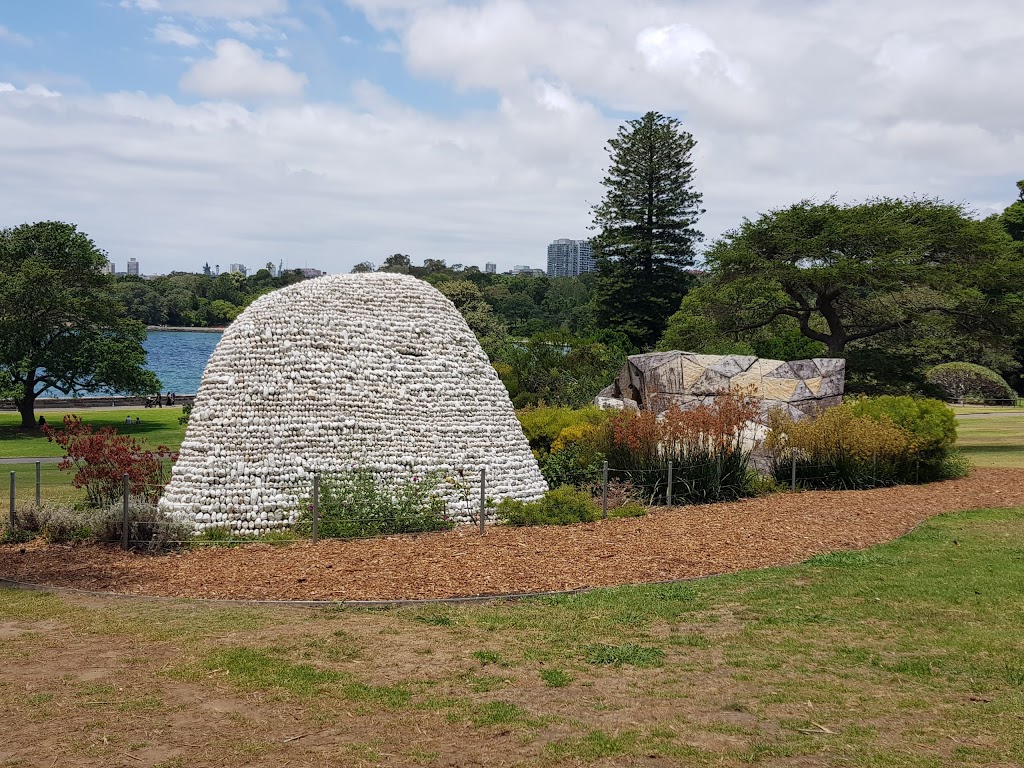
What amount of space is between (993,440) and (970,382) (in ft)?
77.5

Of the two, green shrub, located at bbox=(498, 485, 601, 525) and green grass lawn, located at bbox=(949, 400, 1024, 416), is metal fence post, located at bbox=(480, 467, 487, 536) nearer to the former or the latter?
green shrub, located at bbox=(498, 485, 601, 525)

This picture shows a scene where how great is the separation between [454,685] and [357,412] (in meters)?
7.19

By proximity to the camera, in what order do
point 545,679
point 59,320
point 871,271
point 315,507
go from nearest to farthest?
point 545,679 < point 315,507 < point 871,271 < point 59,320

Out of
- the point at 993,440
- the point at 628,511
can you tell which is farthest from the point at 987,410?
the point at 628,511

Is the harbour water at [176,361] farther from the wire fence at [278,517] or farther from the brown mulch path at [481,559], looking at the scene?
the brown mulch path at [481,559]

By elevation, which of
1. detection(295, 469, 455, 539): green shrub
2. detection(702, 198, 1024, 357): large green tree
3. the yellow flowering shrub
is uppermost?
detection(702, 198, 1024, 357): large green tree

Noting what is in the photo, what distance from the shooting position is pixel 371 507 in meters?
12.4

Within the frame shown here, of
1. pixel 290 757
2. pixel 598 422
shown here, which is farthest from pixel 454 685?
pixel 598 422

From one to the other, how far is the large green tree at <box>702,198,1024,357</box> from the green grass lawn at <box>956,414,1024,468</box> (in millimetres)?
3466

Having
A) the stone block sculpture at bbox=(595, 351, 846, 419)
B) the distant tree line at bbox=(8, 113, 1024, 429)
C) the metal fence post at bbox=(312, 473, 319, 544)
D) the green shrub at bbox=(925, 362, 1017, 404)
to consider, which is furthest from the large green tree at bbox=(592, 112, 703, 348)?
the metal fence post at bbox=(312, 473, 319, 544)

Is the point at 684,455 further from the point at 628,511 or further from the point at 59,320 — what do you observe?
the point at 59,320

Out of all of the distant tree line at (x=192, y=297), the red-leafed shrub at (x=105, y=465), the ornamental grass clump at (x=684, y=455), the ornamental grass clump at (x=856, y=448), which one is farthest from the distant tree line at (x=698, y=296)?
the distant tree line at (x=192, y=297)

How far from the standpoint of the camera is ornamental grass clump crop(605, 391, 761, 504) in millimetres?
15523

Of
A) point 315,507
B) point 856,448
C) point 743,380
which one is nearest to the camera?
point 315,507
